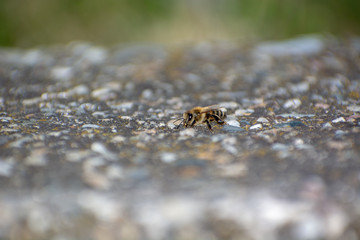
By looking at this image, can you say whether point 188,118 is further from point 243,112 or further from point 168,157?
point 168,157

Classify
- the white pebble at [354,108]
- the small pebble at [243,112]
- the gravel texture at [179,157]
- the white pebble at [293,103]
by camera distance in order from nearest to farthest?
1. the gravel texture at [179,157]
2. the white pebble at [354,108]
3. the small pebble at [243,112]
4. the white pebble at [293,103]

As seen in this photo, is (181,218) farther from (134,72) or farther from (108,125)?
(134,72)

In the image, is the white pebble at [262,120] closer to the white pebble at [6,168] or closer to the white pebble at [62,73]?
the white pebble at [6,168]

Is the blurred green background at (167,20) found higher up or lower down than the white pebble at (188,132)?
higher up

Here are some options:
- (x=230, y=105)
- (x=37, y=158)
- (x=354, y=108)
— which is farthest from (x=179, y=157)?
(x=354, y=108)

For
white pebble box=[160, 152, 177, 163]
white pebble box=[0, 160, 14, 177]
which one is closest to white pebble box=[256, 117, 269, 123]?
white pebble box=[160, 152, 177, 163]

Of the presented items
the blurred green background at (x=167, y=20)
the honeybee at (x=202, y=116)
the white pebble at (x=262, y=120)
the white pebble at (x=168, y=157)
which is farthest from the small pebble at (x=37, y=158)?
the blurred green background at (x=167, y=20)

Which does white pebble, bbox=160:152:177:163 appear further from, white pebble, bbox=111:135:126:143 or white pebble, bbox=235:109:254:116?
white pebble, bbox=235:109:254:116
